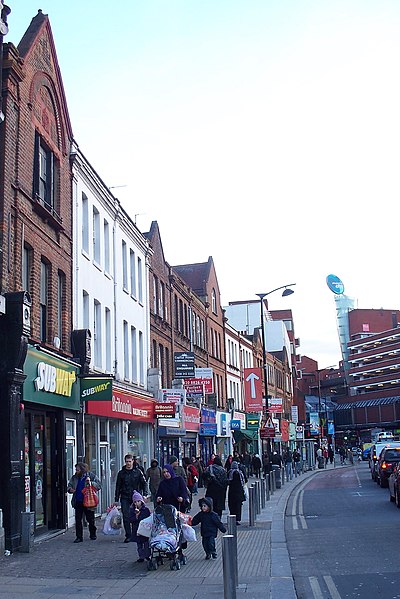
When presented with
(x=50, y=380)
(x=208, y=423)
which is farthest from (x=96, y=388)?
(x=208, y=423)

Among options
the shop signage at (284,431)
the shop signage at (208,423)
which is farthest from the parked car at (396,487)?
the shop signage at (284,431)

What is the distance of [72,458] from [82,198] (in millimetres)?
7638

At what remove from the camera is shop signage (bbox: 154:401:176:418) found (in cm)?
2847

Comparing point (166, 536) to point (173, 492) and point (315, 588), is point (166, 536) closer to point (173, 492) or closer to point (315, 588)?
point (173, 492)

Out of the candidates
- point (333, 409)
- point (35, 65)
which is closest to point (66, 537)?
point (35, 65)

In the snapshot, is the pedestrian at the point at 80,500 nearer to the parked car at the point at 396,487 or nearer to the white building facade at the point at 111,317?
the white building facade at the point at 111,317

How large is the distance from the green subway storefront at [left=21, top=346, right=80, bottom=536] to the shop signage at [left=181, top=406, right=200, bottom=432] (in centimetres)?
1404

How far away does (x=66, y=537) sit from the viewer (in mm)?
17047

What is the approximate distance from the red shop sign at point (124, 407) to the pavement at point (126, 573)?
5058 millimetres

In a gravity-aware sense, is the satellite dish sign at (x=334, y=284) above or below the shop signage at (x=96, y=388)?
above

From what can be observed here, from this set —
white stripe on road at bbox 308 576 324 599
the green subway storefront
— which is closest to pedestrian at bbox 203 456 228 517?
the green subway storefront

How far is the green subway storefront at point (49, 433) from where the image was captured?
16.1m

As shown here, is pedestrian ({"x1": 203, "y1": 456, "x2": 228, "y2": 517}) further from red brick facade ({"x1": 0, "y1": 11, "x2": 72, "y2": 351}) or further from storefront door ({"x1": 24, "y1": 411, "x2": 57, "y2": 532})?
red brick facade ({"x1": 0, "y1": 11, "x2": 72, "y2": 351})

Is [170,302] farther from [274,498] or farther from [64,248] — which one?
[64,248]
